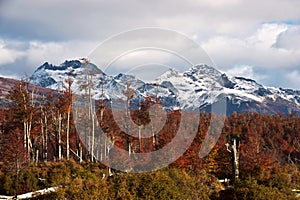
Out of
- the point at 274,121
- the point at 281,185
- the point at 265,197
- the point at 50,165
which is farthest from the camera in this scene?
the point at 274,121

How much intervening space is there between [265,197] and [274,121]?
164 feet

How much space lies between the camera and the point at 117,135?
33.6 meters

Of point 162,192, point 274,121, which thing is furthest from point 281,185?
point 274,121

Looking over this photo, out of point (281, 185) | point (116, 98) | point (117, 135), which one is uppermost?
point (116, 98)

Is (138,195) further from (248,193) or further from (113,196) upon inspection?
(248,193)

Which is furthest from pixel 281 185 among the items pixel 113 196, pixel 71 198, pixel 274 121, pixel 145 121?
pixel 274 121

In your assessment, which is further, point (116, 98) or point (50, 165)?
point (116, 98)

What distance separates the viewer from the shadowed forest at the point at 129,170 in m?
12.1

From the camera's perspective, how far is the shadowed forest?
12078mm

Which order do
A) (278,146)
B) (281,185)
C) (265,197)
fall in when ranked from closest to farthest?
1. (265,197)
2. (281,185)
3. (278,146)

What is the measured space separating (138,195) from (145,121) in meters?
18.2

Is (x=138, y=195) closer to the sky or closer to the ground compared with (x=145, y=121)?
closer to the ground

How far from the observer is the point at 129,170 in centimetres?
2327

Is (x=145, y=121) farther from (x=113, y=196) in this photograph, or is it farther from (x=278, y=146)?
(x=278, y=146)
